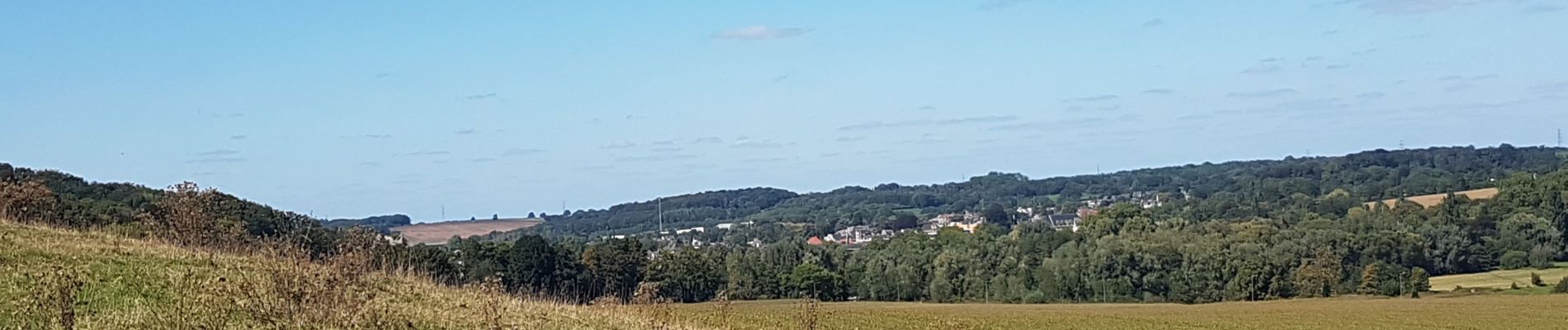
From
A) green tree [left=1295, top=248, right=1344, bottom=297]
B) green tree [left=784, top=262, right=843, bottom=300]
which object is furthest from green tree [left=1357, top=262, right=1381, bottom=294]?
green tree [left=784, top=262, right=843, bottom=300]

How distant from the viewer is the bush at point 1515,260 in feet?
309

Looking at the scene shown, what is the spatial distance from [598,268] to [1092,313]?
72.1 feet

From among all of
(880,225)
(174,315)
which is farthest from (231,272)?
(880,225)

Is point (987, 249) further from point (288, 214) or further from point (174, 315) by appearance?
point (174, 315)

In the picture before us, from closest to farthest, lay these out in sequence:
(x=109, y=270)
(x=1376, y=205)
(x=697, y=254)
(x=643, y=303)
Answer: (x=109, y=270) < (x=643, y=303) < (x=697, y=254) < (x=1376, y=205)

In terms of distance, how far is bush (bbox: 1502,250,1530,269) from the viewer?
94.1 meters

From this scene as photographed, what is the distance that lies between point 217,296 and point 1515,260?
327 feet

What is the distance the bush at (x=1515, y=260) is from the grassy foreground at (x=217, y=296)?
91944 millimetres

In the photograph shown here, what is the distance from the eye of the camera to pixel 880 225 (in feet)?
650

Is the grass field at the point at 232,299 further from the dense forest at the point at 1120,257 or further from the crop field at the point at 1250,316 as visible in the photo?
the dense forest at the point at 1120,257

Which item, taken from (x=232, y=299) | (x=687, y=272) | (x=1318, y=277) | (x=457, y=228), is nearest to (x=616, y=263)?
(x=687, y=272)

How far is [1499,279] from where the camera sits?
87.3 meters

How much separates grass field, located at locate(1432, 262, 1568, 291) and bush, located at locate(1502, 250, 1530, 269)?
4.44 feet

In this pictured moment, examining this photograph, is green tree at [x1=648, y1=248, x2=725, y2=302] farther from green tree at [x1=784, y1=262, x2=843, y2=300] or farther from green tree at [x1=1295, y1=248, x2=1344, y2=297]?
green tree at [x1=1295, y1=248, x2=1344, y2=297]
